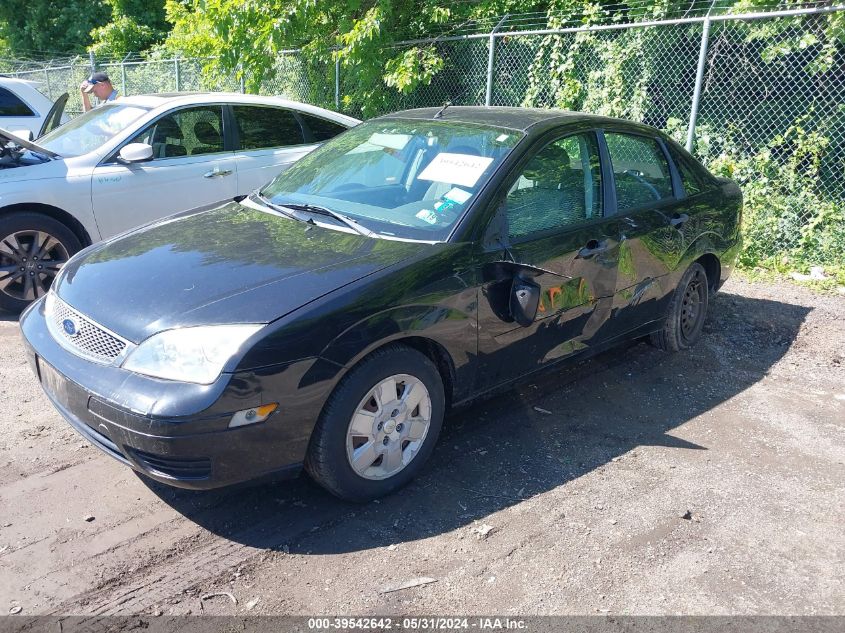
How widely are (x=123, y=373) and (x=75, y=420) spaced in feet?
1.40

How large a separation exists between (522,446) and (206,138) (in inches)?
168

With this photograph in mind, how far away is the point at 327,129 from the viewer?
300 inches

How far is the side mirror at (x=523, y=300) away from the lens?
3799 mm

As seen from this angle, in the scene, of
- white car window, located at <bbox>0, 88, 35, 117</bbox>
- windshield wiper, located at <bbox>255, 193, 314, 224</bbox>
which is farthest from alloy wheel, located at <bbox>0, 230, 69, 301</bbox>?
white car window, located at <bbox>0, 88, 35, 117</bbox>

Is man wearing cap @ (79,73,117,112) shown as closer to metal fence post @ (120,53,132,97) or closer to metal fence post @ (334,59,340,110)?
metal fence post @ (334,59,340,110)

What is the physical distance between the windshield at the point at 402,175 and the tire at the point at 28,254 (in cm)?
234

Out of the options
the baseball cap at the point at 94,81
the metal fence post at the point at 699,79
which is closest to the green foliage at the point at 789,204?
the metal fence post at the point at 699,79

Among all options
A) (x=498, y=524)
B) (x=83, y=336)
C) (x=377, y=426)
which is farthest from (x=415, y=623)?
(x=83, y=336)

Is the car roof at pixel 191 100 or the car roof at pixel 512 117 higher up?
the car roof at pixel 512 117

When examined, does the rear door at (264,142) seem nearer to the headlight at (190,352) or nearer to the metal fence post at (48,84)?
the headlight at (190,352)

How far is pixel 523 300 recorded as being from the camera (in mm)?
3795

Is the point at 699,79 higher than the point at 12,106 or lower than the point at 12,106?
higher

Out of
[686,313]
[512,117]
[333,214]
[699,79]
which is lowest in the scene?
[686,313]

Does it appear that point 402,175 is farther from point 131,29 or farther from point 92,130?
point 131,29
